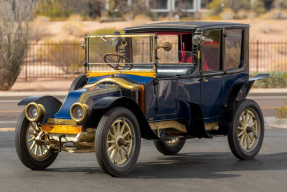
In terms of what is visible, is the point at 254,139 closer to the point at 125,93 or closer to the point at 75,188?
the point at 125,93

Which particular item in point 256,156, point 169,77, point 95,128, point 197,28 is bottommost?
point 256,156

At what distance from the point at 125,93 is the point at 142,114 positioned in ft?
1.20

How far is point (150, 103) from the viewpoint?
7.32 m

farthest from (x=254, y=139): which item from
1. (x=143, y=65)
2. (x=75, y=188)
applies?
(x=75, y=188)

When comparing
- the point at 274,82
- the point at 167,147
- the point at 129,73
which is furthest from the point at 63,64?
the point at 129,73

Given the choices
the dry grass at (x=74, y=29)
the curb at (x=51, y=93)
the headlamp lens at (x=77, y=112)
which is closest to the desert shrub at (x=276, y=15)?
the dry grass at (x=74, y=29)

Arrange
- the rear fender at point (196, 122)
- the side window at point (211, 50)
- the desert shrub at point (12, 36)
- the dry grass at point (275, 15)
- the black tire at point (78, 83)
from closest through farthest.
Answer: the rear fender at point (196, 122), the black tire at point (78, 83), the side window at point (211, 50), the desert shrub at point (12, 36), the dry grass at point (275, 15)

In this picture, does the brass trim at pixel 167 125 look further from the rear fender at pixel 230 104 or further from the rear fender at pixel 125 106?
the rear fender at pixel 230 104

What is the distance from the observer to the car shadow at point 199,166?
7230 mm

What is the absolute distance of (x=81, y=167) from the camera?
768 centimetres

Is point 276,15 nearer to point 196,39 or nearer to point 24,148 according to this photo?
point 196,39

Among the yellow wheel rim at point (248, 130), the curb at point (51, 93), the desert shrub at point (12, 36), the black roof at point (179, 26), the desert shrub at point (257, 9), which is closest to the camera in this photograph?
the black roof at point (179, 26)

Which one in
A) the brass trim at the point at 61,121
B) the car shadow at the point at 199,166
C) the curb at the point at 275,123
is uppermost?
the brass trim at the point at 61,121

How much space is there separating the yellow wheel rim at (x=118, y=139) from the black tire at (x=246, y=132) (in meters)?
1.86
